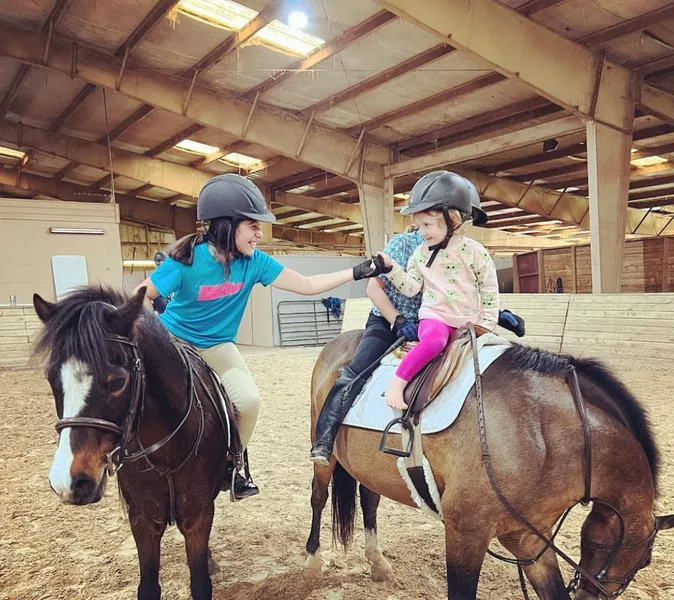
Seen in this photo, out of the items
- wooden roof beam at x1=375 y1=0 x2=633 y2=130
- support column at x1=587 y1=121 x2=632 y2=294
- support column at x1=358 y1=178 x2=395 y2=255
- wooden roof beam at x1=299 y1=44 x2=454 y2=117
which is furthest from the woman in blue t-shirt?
support column at x1=358 y1=178 x2=395 y2=255

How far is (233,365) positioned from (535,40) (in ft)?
22.8

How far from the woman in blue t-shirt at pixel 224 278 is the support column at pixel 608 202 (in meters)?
7.19

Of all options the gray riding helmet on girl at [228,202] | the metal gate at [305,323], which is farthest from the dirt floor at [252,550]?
the metal gate at [305,323]

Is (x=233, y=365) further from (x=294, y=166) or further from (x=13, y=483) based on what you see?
(x=294, y=166)

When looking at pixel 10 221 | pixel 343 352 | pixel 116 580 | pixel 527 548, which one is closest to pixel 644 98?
pixel 343 352

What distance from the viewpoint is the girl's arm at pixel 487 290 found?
80.6 inches

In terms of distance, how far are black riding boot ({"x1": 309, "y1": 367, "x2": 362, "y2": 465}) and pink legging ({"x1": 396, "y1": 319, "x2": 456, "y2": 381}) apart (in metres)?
0.39

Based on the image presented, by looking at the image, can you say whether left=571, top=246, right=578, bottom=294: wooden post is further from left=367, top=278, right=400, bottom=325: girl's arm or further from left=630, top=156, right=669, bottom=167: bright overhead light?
left=367, top=278, right=400, bottom=325: girl's arm

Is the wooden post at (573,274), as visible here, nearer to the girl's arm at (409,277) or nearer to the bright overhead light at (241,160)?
the bright overhead light at (241,160)

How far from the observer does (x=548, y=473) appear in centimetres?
158

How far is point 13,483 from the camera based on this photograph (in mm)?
3812

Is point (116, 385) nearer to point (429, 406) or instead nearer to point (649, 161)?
point (429, 406)

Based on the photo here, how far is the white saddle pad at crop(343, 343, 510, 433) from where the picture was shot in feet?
5.85

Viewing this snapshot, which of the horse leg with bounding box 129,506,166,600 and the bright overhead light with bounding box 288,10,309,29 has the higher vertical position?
the bright overhead light with bounding box 288,10,309,29
